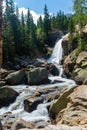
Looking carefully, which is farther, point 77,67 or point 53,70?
point 53,70

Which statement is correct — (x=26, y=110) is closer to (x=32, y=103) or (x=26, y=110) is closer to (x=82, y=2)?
(x=32, y=103)

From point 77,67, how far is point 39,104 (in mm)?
17584

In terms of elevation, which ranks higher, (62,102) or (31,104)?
(62,102)

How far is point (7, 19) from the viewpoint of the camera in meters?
82.5

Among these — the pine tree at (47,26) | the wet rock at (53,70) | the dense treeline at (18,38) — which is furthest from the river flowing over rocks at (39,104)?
the pine tree at (47,26)

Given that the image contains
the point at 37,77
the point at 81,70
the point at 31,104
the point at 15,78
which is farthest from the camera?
the point at 15,78

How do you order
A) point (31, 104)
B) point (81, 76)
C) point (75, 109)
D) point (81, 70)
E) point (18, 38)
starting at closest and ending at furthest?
point (75, 109)
point (31, 104)
point (81, 76)
point (81, 70)
point (18, 38)

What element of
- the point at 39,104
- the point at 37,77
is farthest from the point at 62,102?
the point at 37,77

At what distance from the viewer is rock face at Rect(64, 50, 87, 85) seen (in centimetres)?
4233

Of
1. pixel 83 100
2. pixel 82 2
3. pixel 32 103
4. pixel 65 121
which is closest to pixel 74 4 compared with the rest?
pixel 82 2

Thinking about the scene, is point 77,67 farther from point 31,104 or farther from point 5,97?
point 31,104

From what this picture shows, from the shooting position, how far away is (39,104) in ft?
103

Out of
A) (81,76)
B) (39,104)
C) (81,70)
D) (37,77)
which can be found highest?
(39,104)

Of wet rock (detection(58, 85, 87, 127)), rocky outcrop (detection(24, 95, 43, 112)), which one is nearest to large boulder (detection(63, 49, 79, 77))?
rocky outcrop (detection(24, 95, 43, 112))
